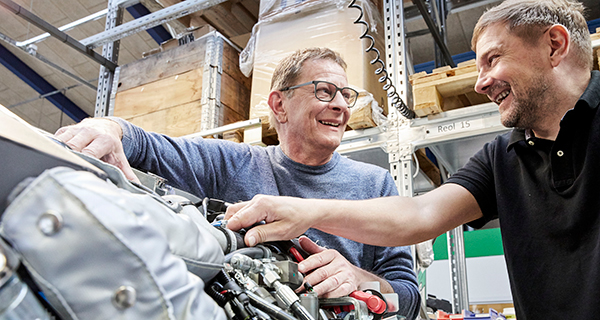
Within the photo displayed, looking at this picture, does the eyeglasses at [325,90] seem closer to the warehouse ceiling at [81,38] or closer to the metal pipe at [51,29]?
the warehouse ceiling at [81,38]

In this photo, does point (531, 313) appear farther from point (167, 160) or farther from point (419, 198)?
point (167, 160)

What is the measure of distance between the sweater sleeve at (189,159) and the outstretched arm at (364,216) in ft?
1.45

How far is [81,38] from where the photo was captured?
6.33 metres

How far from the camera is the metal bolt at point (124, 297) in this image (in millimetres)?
308

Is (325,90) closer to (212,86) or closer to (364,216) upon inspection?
(364,216)

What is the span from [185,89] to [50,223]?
8.22 feet

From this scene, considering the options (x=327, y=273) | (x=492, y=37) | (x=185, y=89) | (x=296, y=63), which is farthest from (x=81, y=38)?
(x=327, y=273)

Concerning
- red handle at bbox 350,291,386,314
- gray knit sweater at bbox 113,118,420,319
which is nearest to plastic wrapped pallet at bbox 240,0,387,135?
gray knit sweater at bbox 113,118,420,319

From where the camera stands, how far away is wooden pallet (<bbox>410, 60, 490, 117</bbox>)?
2.03 m

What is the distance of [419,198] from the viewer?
121cm

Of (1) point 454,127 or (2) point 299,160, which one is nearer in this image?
(2) point 299,160

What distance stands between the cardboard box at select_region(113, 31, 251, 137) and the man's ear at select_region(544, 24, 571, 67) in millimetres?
1817

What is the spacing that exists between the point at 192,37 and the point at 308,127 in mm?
1859

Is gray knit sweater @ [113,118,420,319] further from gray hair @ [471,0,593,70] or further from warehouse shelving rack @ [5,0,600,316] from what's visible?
warehouse shelving rack @ [5,0,600,316]
